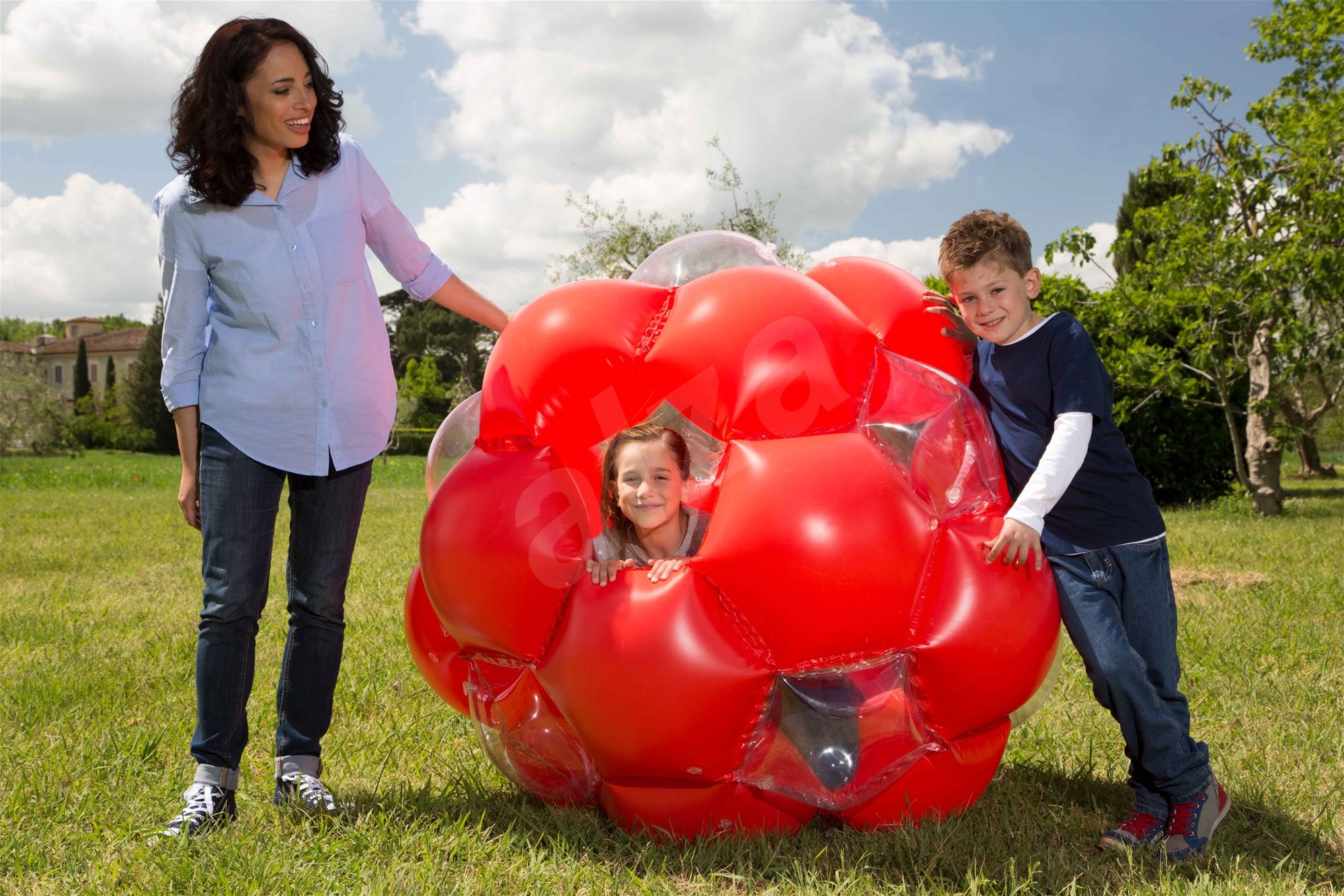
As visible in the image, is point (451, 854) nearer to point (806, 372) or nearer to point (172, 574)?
point (806, 372)

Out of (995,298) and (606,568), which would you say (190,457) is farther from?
(995,298)

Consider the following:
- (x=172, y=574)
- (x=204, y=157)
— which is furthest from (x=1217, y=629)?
(x=172, y=574)

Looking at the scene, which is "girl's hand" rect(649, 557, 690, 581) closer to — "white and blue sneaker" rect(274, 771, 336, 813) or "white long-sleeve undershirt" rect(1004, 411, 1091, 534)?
"white long-sleeve undershirt" rect(1004, 411, 1091, 534)

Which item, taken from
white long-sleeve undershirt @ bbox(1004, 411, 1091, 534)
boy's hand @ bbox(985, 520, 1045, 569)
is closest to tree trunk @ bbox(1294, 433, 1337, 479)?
white long-sleeve undershirt @ bbox(1004, 411, 1091, 534)

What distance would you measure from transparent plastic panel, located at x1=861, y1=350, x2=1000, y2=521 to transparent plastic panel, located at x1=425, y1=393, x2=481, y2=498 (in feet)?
4.31

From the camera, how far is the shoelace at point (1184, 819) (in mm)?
2873

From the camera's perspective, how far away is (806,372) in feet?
8.94

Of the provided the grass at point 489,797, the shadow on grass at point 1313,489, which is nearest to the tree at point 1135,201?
the shadow on grass at point 1313,489

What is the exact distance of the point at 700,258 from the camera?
128 inches

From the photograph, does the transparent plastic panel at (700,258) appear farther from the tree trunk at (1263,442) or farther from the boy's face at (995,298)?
the tree trunk at (1263,442)

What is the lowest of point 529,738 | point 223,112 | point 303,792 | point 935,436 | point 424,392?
point 303,792

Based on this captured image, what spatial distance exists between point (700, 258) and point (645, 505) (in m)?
0.89

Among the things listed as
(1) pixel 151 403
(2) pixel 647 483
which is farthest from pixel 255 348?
(1) pixel 151 403

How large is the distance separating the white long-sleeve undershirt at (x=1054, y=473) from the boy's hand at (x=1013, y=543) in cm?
2
